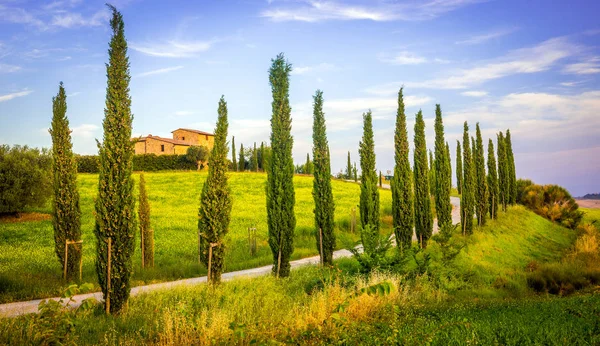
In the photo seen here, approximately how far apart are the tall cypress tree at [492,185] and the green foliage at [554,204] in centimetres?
969

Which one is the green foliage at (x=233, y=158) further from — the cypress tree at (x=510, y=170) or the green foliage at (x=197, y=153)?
the cypress tree at (x=510, y=170)

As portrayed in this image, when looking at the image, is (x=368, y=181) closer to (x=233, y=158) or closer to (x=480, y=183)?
(x=480, y=183)

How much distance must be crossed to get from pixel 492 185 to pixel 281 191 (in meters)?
26.3

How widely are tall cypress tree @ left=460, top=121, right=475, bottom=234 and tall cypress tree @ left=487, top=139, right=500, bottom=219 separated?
19.1 ft

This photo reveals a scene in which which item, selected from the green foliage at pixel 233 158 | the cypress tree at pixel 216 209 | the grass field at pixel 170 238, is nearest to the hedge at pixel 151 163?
the green foliage at pixel 233 158

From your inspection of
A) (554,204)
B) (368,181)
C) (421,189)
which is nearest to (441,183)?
(421,189)

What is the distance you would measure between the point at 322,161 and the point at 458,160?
4041 cm

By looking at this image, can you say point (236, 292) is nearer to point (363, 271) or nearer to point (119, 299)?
point (119, 299)

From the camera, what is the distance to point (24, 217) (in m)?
29.6

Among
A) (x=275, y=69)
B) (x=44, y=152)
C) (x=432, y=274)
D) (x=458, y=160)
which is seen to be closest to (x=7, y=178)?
(x=44, y=152)

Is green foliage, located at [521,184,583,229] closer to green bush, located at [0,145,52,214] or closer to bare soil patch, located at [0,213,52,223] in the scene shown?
green bush, located at [0,145,52,214]

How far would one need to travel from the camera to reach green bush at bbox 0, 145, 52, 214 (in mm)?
27609

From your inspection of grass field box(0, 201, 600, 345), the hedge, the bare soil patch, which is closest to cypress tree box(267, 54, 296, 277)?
grass field box(0, 201, 600, 345)

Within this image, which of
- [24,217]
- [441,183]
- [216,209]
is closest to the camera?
[216,209]
